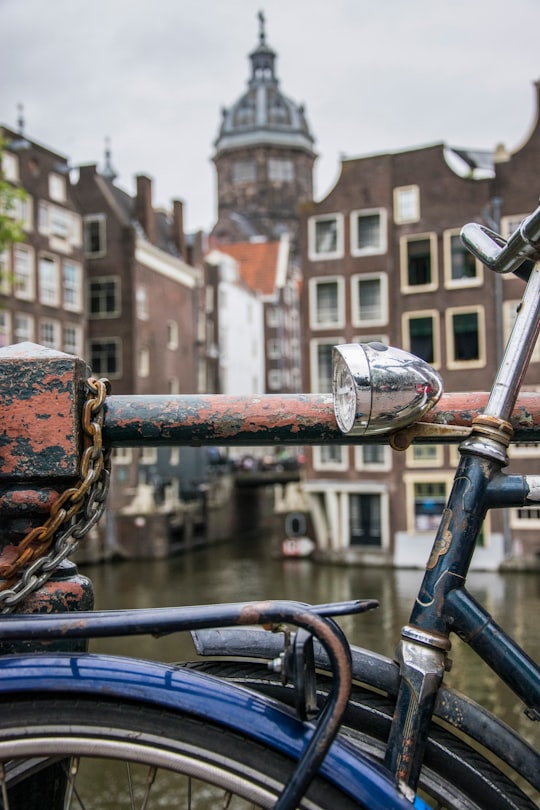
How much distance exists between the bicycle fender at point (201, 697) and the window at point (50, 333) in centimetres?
2784

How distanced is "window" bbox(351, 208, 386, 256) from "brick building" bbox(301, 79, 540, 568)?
0.10 ft

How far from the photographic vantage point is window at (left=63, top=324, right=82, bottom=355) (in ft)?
96.7

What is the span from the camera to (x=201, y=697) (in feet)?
3.59

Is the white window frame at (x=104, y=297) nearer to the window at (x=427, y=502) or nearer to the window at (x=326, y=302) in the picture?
the window at (x=326, y=302)

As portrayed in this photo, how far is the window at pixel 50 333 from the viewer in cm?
2820

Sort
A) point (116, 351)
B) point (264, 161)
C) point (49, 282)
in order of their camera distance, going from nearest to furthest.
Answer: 1. point (49, 282)
2. point (116, 351)
3. point (264, 161)

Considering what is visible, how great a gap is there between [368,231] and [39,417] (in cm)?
2622

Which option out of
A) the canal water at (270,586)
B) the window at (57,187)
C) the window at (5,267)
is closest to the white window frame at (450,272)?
the canal water at (270,586)

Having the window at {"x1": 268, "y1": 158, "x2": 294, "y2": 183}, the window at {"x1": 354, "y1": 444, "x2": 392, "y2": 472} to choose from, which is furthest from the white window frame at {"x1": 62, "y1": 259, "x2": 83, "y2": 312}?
the window at {"x1": 268, "y1": 158, "x2": 294, "y2": 183}

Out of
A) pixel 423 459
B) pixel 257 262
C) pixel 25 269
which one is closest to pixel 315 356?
pixel 423 459

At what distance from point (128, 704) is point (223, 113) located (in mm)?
74640

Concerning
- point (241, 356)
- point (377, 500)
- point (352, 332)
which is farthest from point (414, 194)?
point (241, 356)

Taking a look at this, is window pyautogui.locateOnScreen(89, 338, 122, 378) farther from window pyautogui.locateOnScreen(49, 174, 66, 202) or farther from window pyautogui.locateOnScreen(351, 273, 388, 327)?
window pyautogui.locateOnScreen(351, 273, 388, 327)

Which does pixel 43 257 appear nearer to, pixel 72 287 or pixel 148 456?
pixel 72 287
